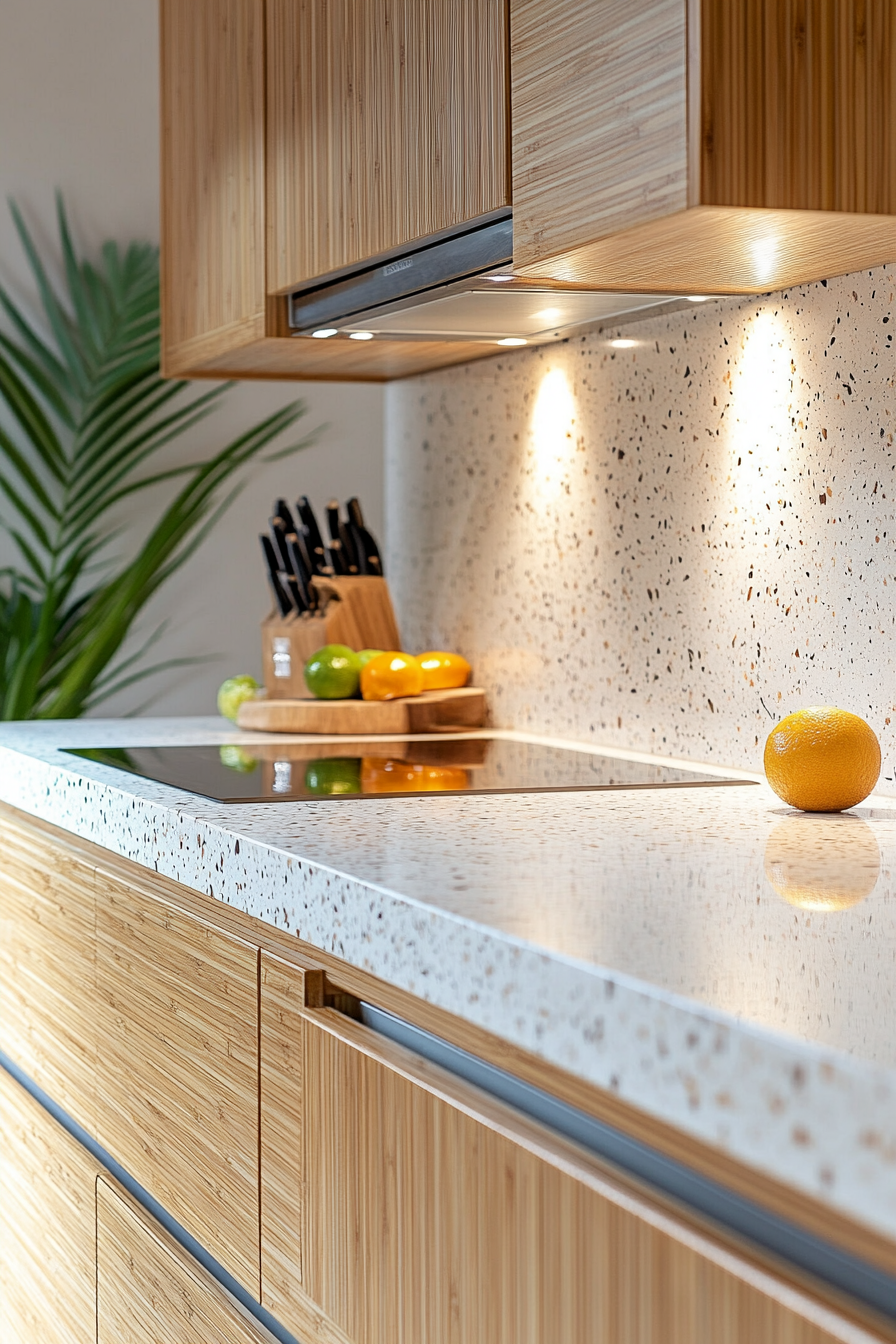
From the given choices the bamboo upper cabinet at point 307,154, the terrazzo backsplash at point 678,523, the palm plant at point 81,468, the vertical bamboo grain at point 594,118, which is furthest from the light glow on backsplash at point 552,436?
the palm plant at point 81,468

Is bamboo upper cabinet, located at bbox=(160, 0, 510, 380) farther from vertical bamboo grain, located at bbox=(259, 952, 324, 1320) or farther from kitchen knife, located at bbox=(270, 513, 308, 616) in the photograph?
vertical bamboo grain, located at bbox=(259, 952, 324, 1320)

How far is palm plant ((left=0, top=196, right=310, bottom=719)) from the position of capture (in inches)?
132

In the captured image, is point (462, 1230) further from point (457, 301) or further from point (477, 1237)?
point (457, 301)

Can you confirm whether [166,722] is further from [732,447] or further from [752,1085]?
[752,1085]

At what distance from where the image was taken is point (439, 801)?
1434mm

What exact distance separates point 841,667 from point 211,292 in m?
1.11

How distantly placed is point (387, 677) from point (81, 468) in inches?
63.0

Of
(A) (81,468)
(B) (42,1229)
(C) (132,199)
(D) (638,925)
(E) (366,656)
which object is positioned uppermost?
(C) (132,199)

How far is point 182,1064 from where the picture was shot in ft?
4.63

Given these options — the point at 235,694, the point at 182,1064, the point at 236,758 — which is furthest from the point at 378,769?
the point at 235,694

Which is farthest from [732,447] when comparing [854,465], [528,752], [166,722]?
[166,722]

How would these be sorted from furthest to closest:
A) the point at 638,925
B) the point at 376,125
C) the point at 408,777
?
the point at 376,125 < the point at 408,777 < the point at 638,925

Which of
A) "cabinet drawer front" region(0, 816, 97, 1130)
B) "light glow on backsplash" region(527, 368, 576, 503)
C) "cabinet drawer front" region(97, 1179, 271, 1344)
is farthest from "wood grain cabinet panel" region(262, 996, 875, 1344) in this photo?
"light glow on backsplash" region(527, 368, 576, 503)

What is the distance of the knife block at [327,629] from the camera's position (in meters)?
2.35
